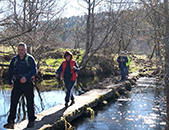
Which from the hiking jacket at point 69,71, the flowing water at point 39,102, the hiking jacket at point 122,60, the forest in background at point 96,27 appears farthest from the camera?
the hiking jacket at point 122,60

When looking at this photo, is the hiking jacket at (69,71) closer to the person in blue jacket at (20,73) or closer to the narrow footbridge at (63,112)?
the narrow footbridge at (63,112)

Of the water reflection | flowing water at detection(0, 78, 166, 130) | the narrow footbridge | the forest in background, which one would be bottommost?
the water reflection

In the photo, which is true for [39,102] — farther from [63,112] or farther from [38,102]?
[63,112]

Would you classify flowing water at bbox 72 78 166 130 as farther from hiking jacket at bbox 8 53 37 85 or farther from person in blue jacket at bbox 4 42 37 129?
hiking jacket at bbox 8 53 37 85

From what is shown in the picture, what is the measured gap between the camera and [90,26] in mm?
22266

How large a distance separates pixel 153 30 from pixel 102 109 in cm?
535

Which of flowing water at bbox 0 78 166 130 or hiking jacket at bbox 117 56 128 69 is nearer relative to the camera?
flowing water at bbox 0 78 166 130

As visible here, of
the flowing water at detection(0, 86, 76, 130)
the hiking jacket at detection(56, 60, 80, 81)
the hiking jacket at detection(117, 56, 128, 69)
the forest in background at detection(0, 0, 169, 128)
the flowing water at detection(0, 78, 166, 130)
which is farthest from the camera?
the hiking jacket at detection(117, 56, 128, 69)

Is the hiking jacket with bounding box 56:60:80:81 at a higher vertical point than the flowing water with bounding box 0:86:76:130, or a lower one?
higher

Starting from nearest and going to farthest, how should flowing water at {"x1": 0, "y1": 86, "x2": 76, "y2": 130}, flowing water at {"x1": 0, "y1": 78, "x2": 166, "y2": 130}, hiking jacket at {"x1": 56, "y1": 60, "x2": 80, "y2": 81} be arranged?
flowing water at {"x1": 0, "y1": 78, "x2": 166, "y2": 130}
hiking jacket at {"x1": 56, "y1": 60, "x2": 80, "y2": 81}
flowing water at {"x1": 0, "y1": 86, "x2": 76, "y2": 130}

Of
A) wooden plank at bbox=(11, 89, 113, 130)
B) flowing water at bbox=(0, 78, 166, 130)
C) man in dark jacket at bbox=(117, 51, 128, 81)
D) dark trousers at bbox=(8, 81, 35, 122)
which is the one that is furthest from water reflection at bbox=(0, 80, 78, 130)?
man in dark jacket at bbox=(117, 51, 128, 81)

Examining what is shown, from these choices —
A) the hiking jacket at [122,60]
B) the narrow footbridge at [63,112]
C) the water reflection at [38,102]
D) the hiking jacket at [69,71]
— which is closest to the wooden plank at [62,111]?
the narrow footbridge at [63,112]

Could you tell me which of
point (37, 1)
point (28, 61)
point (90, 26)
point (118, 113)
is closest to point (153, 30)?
point (28, 61)

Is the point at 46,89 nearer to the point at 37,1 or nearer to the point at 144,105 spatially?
the point at 37,1
